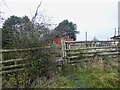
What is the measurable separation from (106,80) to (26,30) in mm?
4078

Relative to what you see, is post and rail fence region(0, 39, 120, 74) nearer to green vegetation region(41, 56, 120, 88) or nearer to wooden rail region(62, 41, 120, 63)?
wooden rail region(62, 41, 120, 63)

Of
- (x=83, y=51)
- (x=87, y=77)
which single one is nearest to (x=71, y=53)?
(x=83, y=51)

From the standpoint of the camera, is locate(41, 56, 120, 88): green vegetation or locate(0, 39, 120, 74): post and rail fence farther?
locate(0, 39, 120, 74): post and rail fence

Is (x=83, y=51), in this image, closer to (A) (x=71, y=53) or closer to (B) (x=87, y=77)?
(A) (x=71, y=53)

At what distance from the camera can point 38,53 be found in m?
10.8

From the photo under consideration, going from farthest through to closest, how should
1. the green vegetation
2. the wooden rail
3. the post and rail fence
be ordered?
the wooden rail, the post and rail fence, the green vegetation

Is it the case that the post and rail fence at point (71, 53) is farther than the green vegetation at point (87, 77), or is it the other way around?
the post and rail fence at point (71, 53)

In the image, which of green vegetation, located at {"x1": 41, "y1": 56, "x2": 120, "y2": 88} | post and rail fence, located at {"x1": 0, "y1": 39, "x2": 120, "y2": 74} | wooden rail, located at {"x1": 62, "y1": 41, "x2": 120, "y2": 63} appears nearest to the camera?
green vegetation, located at {"x1": 41, "y1": 56, "x2": 120, "y2": 88}

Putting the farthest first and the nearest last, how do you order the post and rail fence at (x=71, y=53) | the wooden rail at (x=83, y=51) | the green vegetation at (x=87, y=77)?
the wooden rail at (x=83, y=51) < the post and rail fence at (x=71, y=53) < the green vegetation at (x=87, y=77)

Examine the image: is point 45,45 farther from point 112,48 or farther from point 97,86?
point 112,48

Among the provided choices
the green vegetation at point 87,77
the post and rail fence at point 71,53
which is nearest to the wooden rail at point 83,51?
the post and rail fence at point 71,53

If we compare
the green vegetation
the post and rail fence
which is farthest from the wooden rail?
the green vegetation

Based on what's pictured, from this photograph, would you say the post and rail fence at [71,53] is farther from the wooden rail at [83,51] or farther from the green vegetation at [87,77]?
the green vegetation at [87,77]

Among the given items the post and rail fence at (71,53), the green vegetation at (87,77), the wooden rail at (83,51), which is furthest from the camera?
the wooden rail at (83,51)
